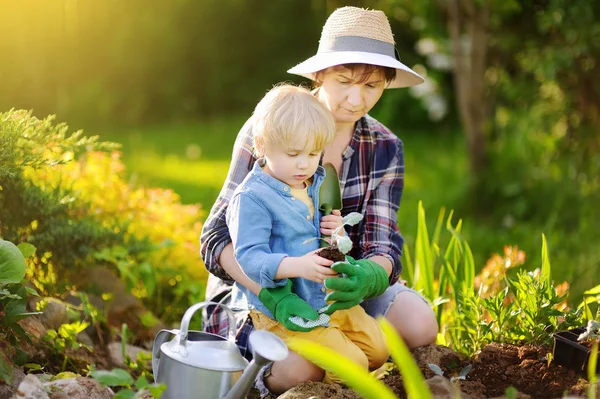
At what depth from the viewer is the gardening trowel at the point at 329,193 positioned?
2.35 metres

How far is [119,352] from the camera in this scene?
2.82 metres

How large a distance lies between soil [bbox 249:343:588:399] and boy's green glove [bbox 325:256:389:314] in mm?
229

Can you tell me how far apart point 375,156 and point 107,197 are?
1.26 m

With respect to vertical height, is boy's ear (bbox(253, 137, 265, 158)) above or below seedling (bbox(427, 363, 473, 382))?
above

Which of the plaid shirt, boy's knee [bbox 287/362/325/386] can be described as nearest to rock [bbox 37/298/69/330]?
the plaid shirt

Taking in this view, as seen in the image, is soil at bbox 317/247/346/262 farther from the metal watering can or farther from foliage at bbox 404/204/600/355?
Answer: foliage at bbox 404/204/600/355

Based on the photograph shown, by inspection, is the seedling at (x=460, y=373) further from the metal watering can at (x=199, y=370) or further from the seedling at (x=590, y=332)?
the metal watering can at (x=199, y=370)

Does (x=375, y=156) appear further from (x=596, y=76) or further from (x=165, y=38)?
(x=165, y=38)

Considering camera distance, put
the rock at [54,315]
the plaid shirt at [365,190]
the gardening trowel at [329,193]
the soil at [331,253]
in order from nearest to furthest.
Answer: the soil at [331,253], the gardening trowel at [329,193], the plaid shirt at [365,190], the rock at [54,315]

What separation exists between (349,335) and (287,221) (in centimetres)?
42

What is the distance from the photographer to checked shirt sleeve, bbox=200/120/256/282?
2.44 m

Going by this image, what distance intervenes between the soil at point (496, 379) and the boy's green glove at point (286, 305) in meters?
0.20

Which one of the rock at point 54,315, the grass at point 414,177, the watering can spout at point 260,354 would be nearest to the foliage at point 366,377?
the watering can spout at point 260,354

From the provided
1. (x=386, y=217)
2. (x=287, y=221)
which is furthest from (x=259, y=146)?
(x=386, y=217)
